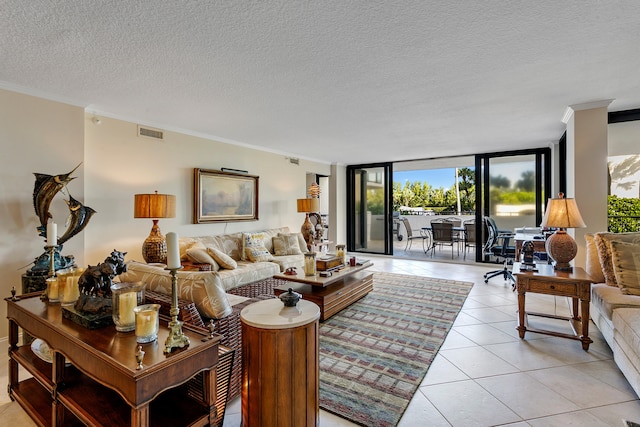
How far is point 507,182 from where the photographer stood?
629 cm

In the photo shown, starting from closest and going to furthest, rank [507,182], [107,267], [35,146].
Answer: [107,267]
[35,146]
[507,182]

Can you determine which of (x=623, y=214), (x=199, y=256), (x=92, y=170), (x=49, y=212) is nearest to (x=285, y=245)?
(x=199, y=256)

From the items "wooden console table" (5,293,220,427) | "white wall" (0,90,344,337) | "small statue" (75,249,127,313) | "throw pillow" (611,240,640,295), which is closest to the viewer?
"wooden console table" (5,293,220,427)

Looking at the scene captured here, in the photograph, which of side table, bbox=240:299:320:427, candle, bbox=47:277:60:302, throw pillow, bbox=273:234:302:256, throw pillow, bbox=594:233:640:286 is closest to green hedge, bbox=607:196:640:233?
throw pillow, bbox=594:233:640:286

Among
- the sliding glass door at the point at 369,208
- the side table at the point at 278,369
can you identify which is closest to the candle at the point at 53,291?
the side table at the point at 278,369

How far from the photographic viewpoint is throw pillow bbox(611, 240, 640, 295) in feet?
8.04

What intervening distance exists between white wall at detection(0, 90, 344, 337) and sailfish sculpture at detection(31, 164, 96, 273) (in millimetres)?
200

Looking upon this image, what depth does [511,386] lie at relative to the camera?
6.88 ft

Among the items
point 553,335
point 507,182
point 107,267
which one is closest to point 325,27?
point 107,267

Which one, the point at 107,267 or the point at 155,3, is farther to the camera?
the point at 155,3

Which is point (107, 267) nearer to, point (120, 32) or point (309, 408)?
point (309, 408)

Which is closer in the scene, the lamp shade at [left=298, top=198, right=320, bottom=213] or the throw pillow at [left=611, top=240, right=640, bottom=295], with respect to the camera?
the throw pillow at [left=611, top=240, right=640, bottom=295]

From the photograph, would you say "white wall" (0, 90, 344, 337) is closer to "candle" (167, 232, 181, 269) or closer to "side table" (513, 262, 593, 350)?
"candle" (167, 232, 181, 269)

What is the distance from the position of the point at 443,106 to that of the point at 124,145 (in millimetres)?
3973
